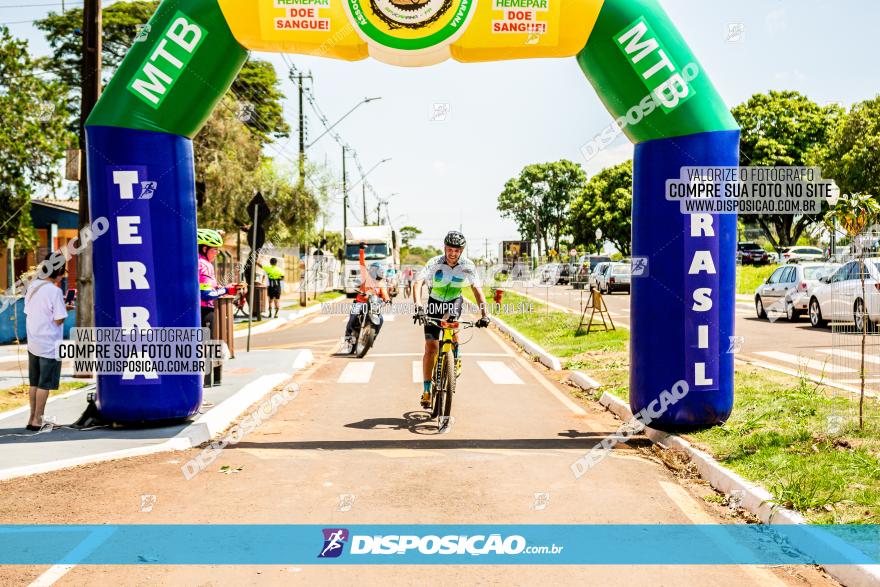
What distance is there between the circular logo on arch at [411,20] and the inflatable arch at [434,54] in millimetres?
11

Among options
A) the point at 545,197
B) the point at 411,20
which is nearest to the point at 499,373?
the point at 411,20

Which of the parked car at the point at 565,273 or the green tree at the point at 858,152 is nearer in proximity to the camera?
the green tree at the point at 858,152

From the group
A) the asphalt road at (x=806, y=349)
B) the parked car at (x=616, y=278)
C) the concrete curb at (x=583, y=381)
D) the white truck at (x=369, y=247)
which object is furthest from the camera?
the white truck at (x=369, y=247)

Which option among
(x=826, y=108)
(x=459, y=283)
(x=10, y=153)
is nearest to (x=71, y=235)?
(x=10, y=153)

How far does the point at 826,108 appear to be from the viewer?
52594mm

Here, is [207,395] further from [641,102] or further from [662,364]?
[641,102]

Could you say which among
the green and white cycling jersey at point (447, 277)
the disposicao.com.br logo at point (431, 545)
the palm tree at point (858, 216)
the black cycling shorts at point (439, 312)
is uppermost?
the palm tree at point (858, 216)

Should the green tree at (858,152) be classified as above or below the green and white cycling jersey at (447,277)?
above

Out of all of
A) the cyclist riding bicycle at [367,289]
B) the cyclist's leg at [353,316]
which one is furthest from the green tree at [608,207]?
the cyclist riding bicycle at [367,289]

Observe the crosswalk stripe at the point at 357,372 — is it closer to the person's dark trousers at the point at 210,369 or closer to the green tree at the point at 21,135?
the person's dark trousers at the point at 210,369

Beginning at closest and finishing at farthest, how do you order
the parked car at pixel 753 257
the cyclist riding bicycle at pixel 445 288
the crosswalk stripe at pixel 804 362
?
the cyclist riding bicycle at pixel 445 288
the crosswalk stripe at pixel 804 362
the parked car at pixel 753 257

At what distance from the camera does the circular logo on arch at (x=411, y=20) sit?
8.13m

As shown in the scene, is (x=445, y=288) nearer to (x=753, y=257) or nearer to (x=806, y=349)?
(x=806, y=349)

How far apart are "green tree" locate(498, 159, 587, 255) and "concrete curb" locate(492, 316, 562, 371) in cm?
6975
